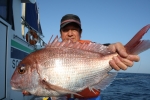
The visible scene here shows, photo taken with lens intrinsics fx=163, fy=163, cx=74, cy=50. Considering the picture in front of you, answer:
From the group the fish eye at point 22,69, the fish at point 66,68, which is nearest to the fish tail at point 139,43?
the fish at point 66,68

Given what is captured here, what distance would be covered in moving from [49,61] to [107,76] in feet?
2.74

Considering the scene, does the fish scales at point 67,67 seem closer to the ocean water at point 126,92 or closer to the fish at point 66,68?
the fish at point 66,68

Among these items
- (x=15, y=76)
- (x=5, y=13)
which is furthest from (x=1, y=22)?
(x=15, y=76)

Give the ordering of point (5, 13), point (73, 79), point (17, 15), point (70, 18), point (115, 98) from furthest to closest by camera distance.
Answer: point (115, 98)
point (17, 15)
point (5, 13)
point (70, 18)
point (73, 79)

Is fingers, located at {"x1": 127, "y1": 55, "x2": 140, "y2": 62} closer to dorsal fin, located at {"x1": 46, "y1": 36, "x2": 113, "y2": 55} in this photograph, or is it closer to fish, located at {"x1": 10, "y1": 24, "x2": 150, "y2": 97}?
fish, located at {"x1": 10, "y1": 24, "x2": 150, "y2": 97}

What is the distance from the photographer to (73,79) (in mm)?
2037

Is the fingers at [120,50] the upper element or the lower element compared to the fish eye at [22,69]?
upper

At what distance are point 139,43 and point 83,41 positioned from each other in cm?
163

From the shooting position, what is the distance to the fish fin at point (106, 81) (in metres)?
2.22

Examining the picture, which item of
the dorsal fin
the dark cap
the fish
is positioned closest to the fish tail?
the fish

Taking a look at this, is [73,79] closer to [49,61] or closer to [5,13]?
[49,61]

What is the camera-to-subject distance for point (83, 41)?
11.2 ft

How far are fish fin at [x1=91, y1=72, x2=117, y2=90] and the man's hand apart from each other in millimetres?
134

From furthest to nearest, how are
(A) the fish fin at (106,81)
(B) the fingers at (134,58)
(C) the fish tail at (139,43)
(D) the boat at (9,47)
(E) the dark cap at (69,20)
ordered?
1. (D) the boat at (9,47)
2. (E) the dark cap at (69,20)
3. (A) the fish fin at (106,81)
4. (B) the fingers at (134,58)
5. (C) the fish tail at (139,43)
